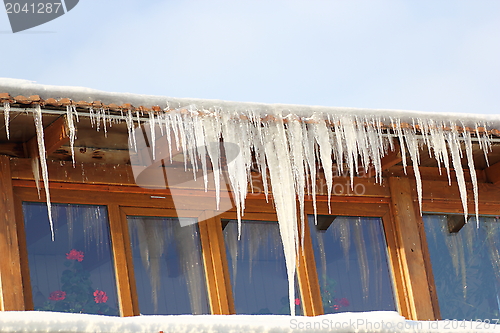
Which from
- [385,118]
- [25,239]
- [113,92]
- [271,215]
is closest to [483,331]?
[385,118]

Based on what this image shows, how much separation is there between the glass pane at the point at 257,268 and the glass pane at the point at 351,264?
1.28ft

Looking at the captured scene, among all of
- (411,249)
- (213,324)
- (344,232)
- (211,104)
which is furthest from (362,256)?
(213,324)

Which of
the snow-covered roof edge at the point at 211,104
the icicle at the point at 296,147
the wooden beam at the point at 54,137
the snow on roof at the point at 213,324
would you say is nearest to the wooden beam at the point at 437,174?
the snow-covered roof edge at the point at 211,104

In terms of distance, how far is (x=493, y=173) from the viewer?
8828mm

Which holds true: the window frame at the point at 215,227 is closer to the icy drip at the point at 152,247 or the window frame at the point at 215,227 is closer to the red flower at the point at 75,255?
the icy drip at the point at 152,247

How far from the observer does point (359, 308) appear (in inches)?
315

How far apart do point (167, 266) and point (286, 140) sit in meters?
1.65

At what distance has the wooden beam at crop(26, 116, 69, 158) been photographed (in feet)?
→ 21.5

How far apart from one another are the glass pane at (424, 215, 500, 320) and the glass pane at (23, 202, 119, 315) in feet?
11.5

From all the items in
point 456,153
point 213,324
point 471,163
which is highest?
point 456,153

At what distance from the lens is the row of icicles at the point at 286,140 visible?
683 cm

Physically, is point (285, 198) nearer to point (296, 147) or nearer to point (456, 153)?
point (296, 147)

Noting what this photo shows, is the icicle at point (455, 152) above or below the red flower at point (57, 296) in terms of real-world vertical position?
above

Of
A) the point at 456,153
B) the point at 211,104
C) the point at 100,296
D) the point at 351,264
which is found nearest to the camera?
the point at 211,104
